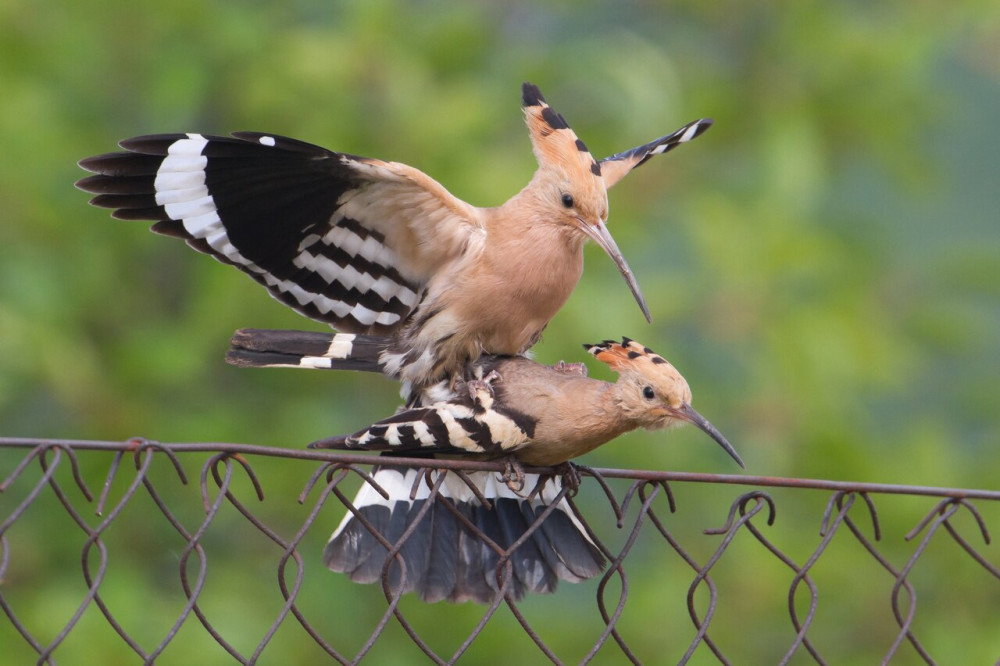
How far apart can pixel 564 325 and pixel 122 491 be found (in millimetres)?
1474

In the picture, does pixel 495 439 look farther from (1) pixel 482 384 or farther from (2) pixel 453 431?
(1) pixel 482 384

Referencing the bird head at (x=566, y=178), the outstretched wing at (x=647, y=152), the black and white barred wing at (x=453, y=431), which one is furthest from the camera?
the outstretched wing at (x=647, y=152)

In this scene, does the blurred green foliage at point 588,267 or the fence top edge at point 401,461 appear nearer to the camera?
the fence top edge at point 401,461

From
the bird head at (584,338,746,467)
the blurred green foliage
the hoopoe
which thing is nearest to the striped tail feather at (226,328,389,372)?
the hoopoe

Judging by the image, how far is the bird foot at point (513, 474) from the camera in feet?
7.29

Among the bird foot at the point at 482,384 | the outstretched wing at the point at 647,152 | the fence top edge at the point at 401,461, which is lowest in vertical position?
the fence top edge at the point at 401,461

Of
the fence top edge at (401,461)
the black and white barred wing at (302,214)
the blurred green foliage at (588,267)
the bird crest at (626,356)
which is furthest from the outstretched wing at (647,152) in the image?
the blurred green foliage at (588,267)

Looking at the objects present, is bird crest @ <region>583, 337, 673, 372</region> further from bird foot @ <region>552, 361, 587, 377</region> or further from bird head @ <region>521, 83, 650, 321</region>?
bird head @ <region>521, 83, 650, 321</region>

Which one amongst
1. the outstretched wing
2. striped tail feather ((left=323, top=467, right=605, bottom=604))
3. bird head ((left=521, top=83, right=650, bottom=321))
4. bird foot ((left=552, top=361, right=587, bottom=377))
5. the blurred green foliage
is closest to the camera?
striped tail feather ((left=323, top=467, right=605, bottom=604))

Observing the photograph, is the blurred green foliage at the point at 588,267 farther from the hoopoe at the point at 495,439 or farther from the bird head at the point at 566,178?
the bird head at the point at 566,178

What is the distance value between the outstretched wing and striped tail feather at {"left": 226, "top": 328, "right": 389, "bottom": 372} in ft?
2.45

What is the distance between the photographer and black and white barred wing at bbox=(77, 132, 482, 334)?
2.36 meters

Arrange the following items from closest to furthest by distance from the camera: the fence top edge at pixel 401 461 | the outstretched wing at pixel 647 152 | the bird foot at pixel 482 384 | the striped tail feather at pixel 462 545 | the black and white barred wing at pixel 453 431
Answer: the fence top edge at pixel 401 461
the black and white barred wing at pixel 453 431
the striped tail feather at pixel 462 545
the bird foot at pixel 482 384
the outstretched wing at pixel 647 152

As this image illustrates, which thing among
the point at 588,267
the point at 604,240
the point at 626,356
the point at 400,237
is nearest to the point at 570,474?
the point at 626,356
